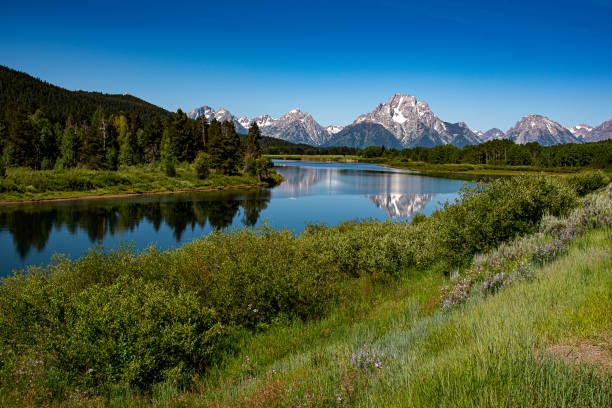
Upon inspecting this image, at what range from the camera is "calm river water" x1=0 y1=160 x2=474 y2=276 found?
29.0 metres

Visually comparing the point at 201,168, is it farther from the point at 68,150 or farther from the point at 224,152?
the point at 68,150

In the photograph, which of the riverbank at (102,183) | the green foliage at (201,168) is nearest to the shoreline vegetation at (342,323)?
the riverbank at (102,183)

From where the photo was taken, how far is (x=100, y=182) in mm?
59219

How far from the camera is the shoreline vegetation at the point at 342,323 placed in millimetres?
3840

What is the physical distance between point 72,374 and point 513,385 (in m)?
7.27

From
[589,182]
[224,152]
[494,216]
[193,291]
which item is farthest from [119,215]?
[589,182]

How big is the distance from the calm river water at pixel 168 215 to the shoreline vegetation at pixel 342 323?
22.8 feet

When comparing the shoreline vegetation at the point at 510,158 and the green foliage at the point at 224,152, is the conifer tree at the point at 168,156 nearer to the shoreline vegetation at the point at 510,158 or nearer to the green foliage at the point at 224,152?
the green foliage at the point at 224,152

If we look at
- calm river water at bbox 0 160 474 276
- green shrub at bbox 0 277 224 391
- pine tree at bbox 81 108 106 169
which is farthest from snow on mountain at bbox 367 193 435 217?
pine tree at bbox 81 108 106 169

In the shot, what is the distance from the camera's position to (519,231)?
12586mm

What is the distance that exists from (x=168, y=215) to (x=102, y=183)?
24656 mm

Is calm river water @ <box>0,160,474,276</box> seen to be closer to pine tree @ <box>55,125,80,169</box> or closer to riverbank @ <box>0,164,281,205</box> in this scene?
riverbank @ <box>0,164,281,205</box>

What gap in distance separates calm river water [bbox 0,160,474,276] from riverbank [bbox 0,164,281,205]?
14.4 ft

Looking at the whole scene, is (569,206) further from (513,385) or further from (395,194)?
(395,194)
